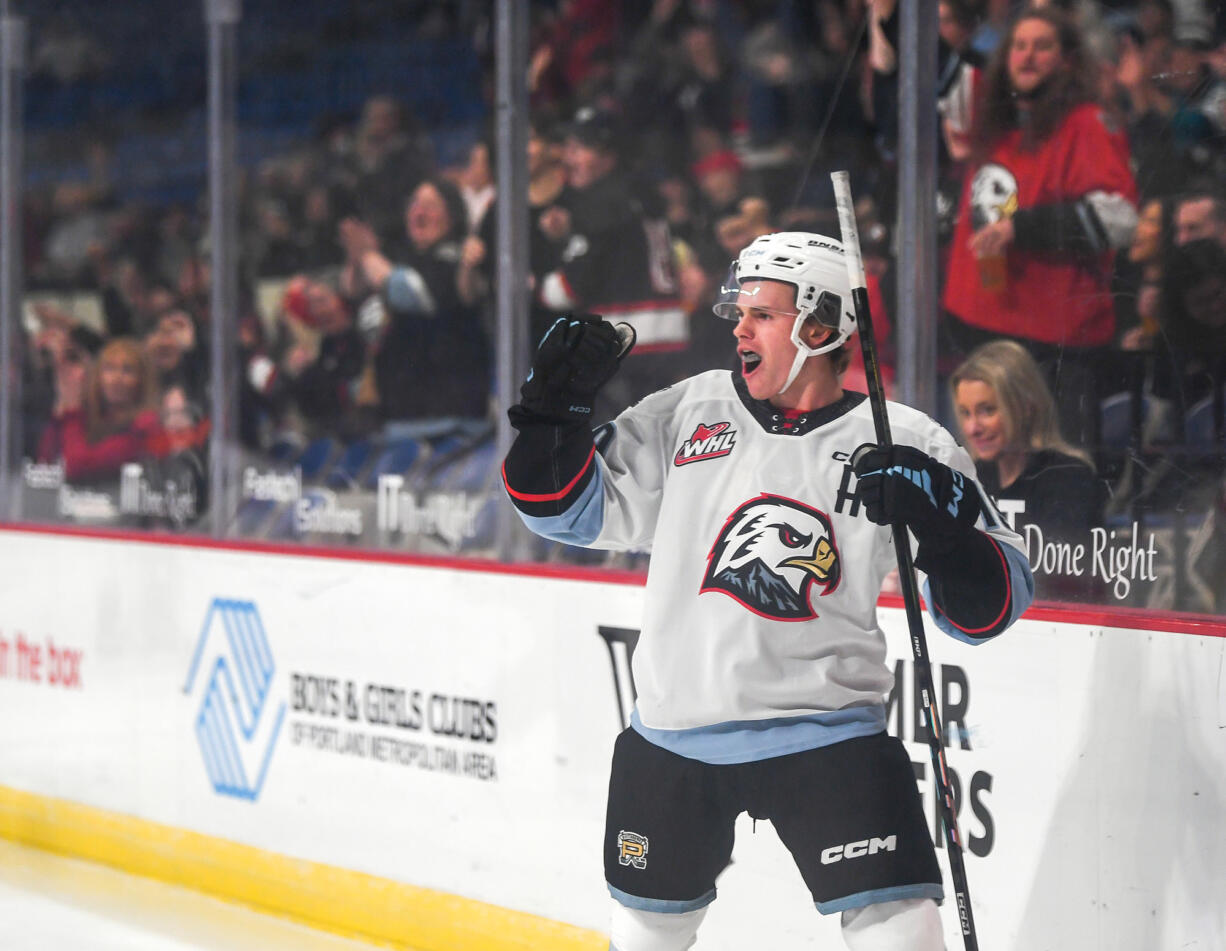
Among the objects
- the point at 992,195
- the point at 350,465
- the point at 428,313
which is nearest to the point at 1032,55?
the point at 992,195

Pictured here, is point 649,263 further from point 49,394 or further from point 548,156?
point 49,394

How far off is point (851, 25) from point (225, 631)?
226cm

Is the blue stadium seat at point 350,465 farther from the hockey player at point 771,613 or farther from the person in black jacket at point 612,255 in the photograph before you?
the hockey player at point 771,613

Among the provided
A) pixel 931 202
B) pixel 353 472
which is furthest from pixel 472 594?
pixel 931 202

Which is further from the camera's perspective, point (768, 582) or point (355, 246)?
point (355, 246)

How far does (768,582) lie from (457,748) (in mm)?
1654

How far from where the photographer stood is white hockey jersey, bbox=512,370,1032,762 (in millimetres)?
2033

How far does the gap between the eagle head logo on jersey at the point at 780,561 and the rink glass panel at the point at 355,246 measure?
723 millimetres

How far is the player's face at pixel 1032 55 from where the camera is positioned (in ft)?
8.71

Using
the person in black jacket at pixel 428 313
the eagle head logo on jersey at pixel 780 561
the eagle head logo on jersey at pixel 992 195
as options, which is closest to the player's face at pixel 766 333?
the eagle head logo on jersey at pixel 780 561

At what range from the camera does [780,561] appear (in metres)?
2.03

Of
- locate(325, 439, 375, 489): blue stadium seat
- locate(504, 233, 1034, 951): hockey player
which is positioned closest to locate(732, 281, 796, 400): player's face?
locate(504, 233, 1034, 951): hockey player

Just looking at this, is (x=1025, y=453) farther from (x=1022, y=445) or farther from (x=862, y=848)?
(x=862, y=848)

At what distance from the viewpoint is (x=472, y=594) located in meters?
3.51
